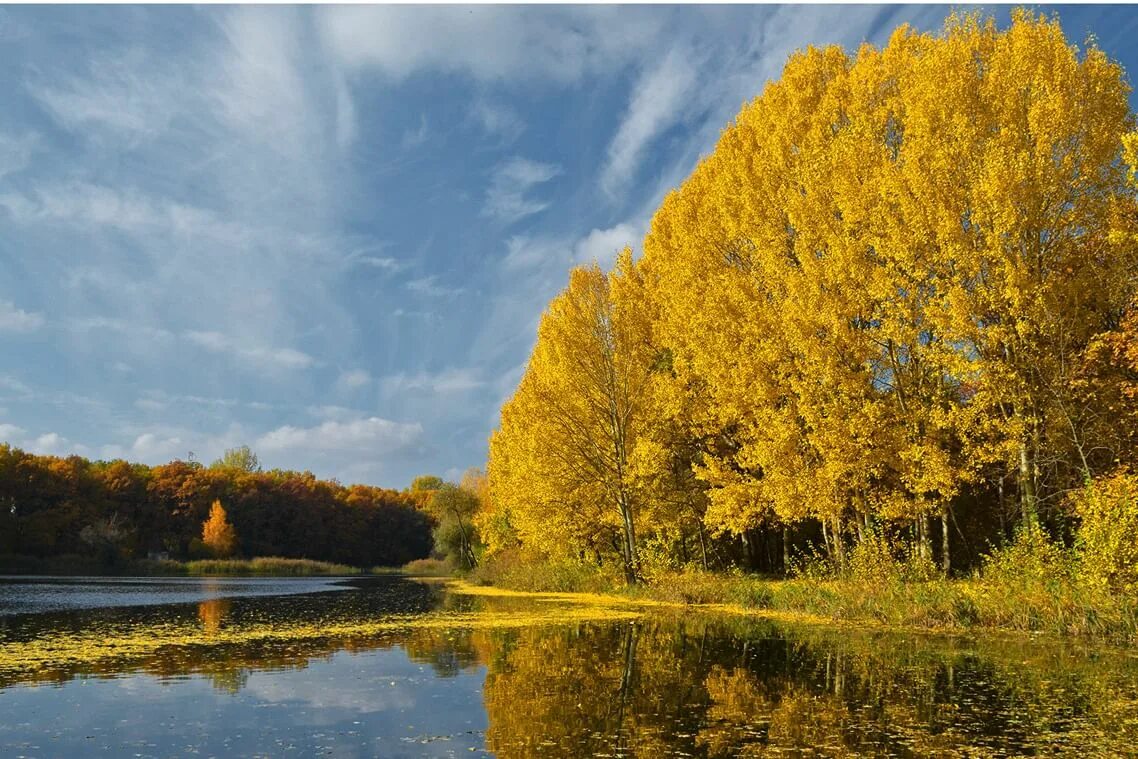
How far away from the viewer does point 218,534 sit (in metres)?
82.4

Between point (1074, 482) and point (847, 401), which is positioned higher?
point (847, 401)

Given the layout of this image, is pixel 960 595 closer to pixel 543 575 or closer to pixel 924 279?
pixel 924 279

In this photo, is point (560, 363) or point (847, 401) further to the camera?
point (560, 363)

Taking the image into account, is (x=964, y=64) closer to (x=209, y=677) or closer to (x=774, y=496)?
(x=774, y=496)

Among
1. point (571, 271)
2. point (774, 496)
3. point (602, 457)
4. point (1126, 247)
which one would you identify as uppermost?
point (571, 271)

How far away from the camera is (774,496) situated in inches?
746

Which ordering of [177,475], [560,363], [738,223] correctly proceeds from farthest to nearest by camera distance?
[177,475] → [560,363] → [738,223]

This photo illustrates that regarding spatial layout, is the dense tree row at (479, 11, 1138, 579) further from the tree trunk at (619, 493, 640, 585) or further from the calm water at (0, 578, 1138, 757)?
the calm water at (0, 578, 1138, 757)

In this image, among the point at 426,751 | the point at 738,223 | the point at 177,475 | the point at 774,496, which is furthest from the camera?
the point at 177,475

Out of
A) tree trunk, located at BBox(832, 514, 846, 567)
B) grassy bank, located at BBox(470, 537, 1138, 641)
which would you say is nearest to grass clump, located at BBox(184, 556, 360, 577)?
grassy bank, located at BBox(470, 537, 1138, 641)

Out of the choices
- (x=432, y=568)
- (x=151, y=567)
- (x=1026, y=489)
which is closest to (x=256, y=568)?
(x=151, y=567)

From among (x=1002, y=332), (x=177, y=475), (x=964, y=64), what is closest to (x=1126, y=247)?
(x=1002, y=332)

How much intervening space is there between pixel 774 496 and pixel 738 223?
7.73 m

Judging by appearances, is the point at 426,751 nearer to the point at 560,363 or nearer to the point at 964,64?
the point at 964,64
